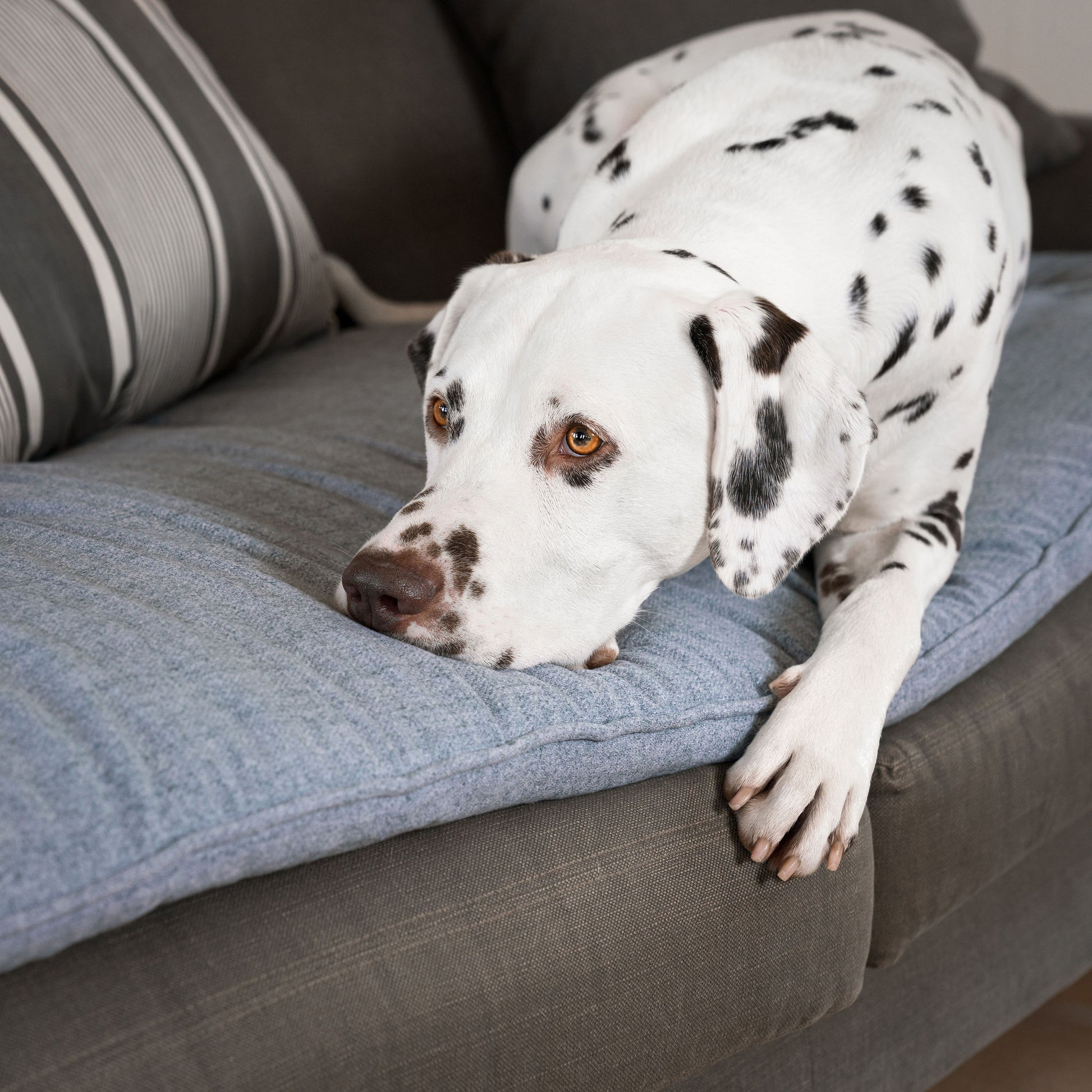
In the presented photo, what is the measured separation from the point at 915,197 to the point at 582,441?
0.63m

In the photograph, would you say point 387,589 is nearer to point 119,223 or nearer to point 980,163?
point 119,223

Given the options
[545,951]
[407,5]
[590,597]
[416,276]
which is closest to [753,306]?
[590,597]

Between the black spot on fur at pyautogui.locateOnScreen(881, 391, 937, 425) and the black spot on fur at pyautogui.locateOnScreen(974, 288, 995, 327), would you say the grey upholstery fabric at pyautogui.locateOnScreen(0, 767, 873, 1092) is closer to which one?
the black spot on fur at pyautogui.locateOnScreen(881, 391, 937, 425)

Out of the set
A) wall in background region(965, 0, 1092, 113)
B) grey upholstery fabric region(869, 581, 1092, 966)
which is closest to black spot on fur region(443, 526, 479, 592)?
grey upholstery fabric region(869, 581, 1092, 966)

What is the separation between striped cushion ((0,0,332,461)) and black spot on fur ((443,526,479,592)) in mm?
782

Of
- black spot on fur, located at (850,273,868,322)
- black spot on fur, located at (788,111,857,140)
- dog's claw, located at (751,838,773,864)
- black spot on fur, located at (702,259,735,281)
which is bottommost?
dog's claw, located at (751,838,773,864)

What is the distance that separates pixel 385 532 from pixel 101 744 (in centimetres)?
35

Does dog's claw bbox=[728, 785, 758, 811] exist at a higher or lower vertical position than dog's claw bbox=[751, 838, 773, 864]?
higher

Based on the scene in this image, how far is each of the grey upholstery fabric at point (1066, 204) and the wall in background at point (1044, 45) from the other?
156cm

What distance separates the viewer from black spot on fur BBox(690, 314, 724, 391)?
109 cm

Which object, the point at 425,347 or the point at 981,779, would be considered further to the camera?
the point at 425,347

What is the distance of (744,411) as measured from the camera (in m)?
1.10

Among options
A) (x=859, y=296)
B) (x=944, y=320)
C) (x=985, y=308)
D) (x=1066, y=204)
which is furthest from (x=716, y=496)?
(x=1066, y=204)

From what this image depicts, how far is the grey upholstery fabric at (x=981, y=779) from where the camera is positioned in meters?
1.21
